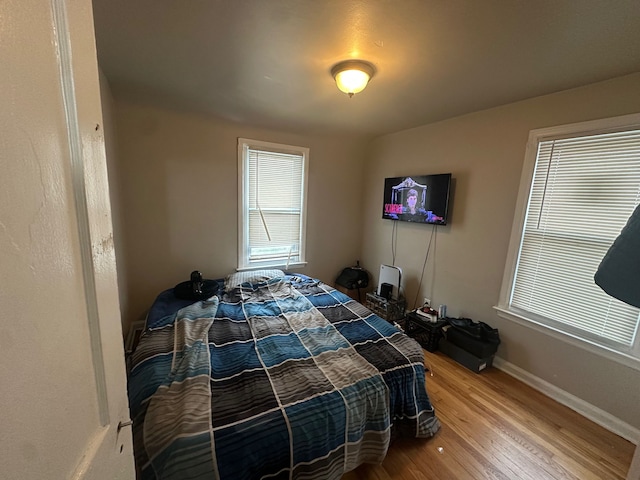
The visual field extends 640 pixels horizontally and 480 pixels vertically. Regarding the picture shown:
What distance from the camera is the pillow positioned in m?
2.72

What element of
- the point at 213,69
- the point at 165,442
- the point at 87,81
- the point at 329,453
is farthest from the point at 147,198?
the point at 329,453

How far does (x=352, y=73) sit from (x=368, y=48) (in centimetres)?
19

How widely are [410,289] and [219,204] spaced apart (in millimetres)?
2481

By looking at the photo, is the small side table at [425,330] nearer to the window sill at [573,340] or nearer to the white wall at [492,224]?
the white wall at [492,224]

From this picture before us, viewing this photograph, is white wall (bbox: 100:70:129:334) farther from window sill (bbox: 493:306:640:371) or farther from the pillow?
window sill (bbox: 493:306:640:371)

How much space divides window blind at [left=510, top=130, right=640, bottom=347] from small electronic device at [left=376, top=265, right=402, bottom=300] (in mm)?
1151

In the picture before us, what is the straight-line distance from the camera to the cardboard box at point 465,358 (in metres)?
2.27

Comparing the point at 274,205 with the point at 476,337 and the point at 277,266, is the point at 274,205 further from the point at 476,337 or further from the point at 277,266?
the point at 476,337

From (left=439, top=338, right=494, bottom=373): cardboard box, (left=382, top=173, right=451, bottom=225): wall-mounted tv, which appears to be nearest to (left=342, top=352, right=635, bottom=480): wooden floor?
(left=439, top=338, right=494, bottom=373): cardboard box

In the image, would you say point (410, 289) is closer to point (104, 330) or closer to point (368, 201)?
point (368, 201)

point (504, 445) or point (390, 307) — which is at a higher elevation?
point (390, 307)

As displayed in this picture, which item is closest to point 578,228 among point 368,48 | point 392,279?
point 392,279

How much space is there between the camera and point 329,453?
1.24 meters

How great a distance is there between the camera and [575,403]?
1909mm
